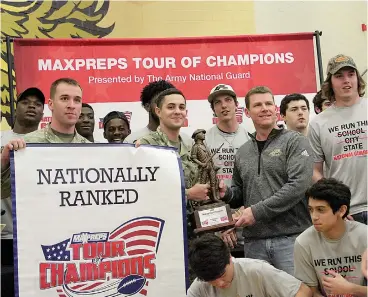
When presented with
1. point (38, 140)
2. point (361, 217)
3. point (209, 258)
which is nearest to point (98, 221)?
point (38, 140)

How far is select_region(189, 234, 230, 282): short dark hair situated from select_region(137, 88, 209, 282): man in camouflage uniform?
57cm

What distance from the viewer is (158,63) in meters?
5.29

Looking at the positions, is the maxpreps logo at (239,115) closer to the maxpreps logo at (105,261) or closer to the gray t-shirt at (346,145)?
the gray t-shirt at (346,145)

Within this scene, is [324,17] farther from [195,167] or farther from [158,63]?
[195,167]

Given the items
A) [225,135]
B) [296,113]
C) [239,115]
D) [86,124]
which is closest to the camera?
[225,135]

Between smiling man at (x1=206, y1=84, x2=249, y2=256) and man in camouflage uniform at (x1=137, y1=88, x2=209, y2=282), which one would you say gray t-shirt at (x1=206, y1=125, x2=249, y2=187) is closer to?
→ smiling man at (x1=206, y1=84, x2=249, y2=256)

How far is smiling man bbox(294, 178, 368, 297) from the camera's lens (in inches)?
114

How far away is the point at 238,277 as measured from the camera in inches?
113

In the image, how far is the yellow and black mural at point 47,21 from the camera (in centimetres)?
582

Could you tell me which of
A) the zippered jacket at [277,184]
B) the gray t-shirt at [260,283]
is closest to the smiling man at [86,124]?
the zippered jacket at [277,184]

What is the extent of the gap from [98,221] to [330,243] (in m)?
1.26

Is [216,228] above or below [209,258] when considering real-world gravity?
above

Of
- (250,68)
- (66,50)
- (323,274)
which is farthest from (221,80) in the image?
(323,274)

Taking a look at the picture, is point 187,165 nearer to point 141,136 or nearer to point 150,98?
point 141,136
